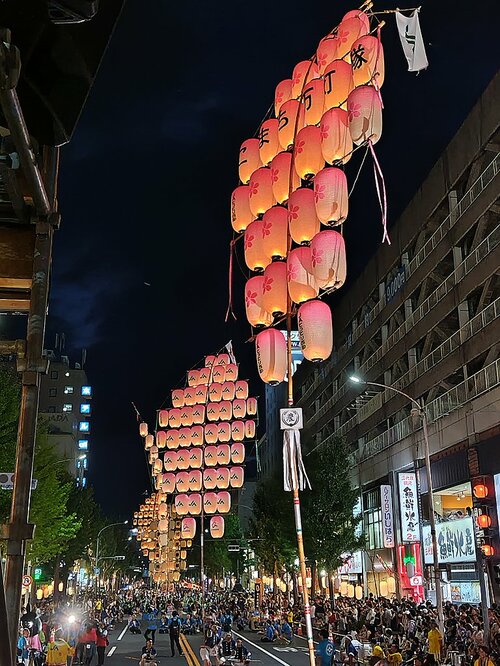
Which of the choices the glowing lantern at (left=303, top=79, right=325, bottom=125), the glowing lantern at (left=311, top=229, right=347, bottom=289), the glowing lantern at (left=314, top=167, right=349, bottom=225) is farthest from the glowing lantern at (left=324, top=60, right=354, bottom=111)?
the glowing lantern at (left=311, top=229, right=347, bottom=289)

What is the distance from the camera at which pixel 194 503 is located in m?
40.4

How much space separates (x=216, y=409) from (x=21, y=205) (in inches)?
1378

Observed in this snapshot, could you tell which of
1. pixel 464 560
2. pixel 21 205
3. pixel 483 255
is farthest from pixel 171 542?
pixel 21 205

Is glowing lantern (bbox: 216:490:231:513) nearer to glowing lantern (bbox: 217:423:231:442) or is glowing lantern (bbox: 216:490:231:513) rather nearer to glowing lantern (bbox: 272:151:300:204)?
glowing lantern (bbox: 217:423:231:442)

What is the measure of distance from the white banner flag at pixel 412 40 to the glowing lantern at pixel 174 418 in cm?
2879

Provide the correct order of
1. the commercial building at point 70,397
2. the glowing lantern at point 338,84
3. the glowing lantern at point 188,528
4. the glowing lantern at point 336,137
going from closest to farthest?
the glowing lantern at point 336,137
the glowing lantern at point 338,84
the glowing lantern at point 188,528
the commercial building at point 70,397

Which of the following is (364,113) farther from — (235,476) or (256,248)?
(235,476)

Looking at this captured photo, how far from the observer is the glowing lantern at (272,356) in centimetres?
1543

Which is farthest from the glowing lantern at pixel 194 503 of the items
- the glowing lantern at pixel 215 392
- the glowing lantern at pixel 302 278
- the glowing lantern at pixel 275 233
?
the glowing lantern at pixel 302 278

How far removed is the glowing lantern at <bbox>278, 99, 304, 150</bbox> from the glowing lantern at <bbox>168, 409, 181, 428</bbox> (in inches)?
1087

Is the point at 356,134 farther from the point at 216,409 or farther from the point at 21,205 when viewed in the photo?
the point at 216,409

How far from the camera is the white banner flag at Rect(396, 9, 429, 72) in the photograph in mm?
16375

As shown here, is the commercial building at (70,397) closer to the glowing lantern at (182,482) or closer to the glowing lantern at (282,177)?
the glowing lantern at (182,482)

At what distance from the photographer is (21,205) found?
5297mm
